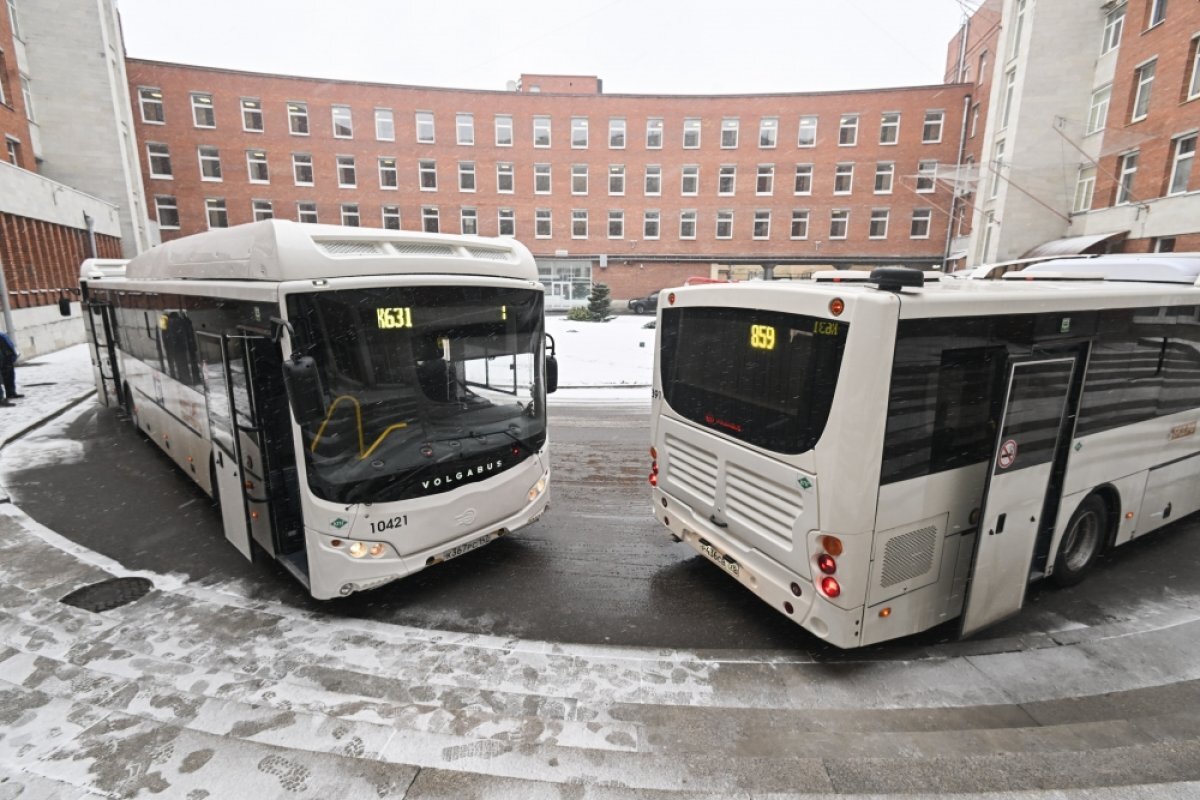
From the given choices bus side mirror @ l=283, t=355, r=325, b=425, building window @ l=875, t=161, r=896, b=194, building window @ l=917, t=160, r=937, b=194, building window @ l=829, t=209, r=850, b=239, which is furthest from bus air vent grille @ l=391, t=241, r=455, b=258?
building window @ l=875, t=161, r=896, b=194

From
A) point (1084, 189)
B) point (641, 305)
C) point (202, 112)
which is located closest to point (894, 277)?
point (1084, 189)

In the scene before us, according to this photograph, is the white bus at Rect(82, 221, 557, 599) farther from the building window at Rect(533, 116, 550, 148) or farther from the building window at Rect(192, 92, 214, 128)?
the building window at Rect(192, 92, 214, 128)

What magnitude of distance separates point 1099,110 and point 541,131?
30761 mm

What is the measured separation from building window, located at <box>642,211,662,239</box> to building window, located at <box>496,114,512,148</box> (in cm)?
1084

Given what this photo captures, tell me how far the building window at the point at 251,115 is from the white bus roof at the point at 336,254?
39452 mm

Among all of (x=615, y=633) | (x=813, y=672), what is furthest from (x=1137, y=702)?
(x=615, y=633)

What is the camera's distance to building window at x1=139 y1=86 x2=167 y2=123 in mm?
35906

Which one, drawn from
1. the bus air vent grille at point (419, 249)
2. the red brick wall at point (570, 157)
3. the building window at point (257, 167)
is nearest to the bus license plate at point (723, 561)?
the bus air vent grille at point (419, 249)

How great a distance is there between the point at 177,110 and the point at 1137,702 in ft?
162

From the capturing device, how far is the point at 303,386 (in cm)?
404

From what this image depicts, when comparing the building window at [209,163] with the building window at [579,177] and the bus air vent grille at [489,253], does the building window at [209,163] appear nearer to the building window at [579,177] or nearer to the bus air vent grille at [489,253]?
the building window at [579,177]

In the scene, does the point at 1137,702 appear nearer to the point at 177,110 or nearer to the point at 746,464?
the point at 746,464

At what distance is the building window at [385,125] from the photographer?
127 feet

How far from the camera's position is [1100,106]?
24625mm
